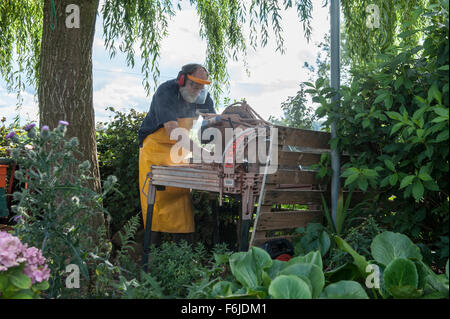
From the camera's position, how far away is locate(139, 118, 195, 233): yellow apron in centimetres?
371

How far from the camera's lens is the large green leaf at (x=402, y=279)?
1.50 m

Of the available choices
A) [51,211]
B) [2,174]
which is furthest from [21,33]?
[51,211]

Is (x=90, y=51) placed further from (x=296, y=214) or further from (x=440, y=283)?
(x=440, y=283)

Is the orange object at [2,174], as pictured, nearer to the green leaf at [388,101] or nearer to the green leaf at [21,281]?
the green leaf at [21,281]

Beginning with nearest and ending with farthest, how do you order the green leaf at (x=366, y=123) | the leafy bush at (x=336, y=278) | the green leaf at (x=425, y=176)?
the leafy bush at (x=336, y=278)
the green leaf at (x=425, y=176)
the green leaf at (x=366, y=123)

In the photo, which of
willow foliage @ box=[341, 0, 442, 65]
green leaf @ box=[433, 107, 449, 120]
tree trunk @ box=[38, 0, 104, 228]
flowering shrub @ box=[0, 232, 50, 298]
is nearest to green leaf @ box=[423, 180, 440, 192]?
green leaf @ box=[433, 107, 449, 120]

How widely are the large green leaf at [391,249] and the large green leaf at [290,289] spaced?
0.53 meters

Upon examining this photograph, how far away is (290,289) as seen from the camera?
1.39 meters

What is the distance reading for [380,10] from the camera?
11.3ft

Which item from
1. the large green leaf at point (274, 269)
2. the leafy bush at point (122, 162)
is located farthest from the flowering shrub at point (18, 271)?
the leafy bush at point (122, 162)

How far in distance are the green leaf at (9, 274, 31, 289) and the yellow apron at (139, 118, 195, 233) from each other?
2.35 meters

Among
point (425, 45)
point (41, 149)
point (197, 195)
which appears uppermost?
point (425, 45)
